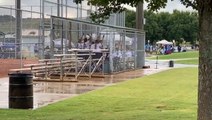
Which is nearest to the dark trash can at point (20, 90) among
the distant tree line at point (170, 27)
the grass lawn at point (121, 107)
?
the grass lawn at point (121, 107)

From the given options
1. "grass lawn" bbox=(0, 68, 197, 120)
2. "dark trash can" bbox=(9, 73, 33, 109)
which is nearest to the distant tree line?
"grass lawn" bbox=(0, 68, 197, 120)

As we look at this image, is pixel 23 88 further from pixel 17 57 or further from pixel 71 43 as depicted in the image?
pixel 17 57

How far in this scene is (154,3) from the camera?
22.9 ft

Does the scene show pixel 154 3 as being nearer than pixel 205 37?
No

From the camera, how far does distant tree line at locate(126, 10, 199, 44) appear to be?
10481cm

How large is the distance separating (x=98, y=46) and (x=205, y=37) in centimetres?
2267

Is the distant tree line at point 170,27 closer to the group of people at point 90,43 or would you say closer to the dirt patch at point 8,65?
the dirt patch at point 8,65

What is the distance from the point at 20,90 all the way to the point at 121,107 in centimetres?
275

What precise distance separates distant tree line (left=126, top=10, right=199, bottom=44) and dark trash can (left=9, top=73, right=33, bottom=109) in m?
89.9

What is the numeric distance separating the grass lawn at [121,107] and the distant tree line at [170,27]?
282 feet

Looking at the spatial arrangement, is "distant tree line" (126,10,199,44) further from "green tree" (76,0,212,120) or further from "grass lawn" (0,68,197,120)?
"green tree" (76,0,212,120)

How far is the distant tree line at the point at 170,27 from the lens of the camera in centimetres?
10481

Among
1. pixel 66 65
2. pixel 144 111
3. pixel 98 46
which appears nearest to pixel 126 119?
pixel 144 111

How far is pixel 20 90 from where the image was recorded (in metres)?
12.4
